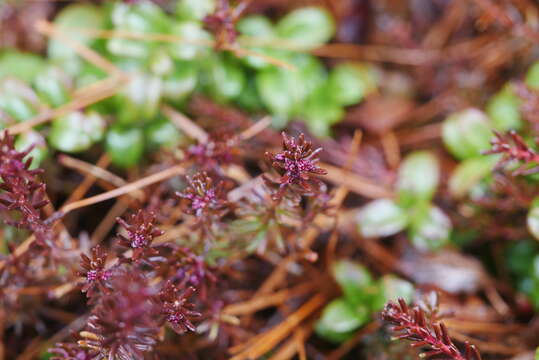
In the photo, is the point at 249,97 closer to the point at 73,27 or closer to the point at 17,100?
the point at 73,27

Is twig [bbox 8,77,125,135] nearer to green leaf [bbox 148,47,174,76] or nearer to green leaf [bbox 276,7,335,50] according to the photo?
green leaf [bbox 148,47,174,76]

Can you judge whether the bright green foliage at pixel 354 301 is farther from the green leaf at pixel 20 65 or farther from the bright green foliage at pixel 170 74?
the green leaf at pixel 20 65

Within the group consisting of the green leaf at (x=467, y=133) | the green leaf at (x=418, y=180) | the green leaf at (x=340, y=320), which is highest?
the green leaf at (x=467, y=133)

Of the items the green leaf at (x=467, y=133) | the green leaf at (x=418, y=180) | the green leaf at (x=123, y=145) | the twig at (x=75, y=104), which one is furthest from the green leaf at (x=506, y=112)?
the twig at (x=75, y=104)

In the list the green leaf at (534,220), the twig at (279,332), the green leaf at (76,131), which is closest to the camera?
the green leaf at (534,220)

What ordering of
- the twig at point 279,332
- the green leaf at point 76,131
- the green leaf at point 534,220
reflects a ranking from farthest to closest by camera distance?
1. the green leaf at point 76,131
2. the twig at point 279,332
3. the green leaf at point 534,220

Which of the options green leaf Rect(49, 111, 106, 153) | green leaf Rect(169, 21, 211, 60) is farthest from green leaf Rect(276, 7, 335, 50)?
green leaf Rect(49, 111, 106, 153)
